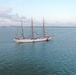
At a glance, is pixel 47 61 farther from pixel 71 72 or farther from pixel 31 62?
pixel 71 72

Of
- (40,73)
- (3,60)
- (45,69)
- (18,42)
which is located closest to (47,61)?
(45,69)

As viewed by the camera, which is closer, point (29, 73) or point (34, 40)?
point (29, 73)

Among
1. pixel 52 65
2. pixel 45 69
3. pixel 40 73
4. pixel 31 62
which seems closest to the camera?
pixel 40 73

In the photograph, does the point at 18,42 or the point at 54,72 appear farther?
the point at 18,42

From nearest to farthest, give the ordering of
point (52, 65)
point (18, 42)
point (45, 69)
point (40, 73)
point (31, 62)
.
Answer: point (40, 73) → point (45, 69) → point (52, 65) → point (31, 62) → point (18, 42)

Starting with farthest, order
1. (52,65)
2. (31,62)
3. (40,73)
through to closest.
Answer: (31,62), (52,65), (40,73)

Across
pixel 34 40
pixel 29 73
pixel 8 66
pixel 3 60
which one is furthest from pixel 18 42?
pixel 29 73

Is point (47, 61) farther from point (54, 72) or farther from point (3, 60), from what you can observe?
point (3, 60)

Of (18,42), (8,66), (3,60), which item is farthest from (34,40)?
(8,66)

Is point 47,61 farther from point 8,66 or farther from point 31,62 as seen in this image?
point 8,66
